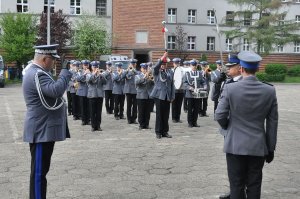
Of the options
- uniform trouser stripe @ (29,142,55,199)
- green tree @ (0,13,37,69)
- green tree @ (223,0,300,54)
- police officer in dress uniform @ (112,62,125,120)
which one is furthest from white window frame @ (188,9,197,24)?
uniform trouser stripe @ (29,142,55,199)

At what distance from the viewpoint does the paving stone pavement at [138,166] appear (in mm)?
6340

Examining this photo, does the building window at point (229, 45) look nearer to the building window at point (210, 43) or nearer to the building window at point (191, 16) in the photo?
the building window at point (210, 43)

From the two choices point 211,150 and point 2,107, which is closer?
point 211,150

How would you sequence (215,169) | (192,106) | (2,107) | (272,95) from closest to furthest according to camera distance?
(272,95)
(215,169)
(192,106)
(2,107)

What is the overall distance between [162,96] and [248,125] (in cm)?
640

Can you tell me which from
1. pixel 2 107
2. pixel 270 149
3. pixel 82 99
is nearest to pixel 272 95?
pixel 270 149

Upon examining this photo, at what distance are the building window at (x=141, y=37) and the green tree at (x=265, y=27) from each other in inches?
313

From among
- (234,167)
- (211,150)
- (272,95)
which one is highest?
(272,95)

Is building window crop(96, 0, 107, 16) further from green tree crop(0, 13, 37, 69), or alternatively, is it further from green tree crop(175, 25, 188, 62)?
green tree crop(0, 13, 37, 69)

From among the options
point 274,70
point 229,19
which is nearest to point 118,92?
point 274,70

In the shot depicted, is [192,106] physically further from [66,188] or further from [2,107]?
[2,107]

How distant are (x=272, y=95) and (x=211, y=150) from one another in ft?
15.9

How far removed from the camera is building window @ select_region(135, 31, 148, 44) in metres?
44.2

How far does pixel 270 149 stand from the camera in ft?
15.8
